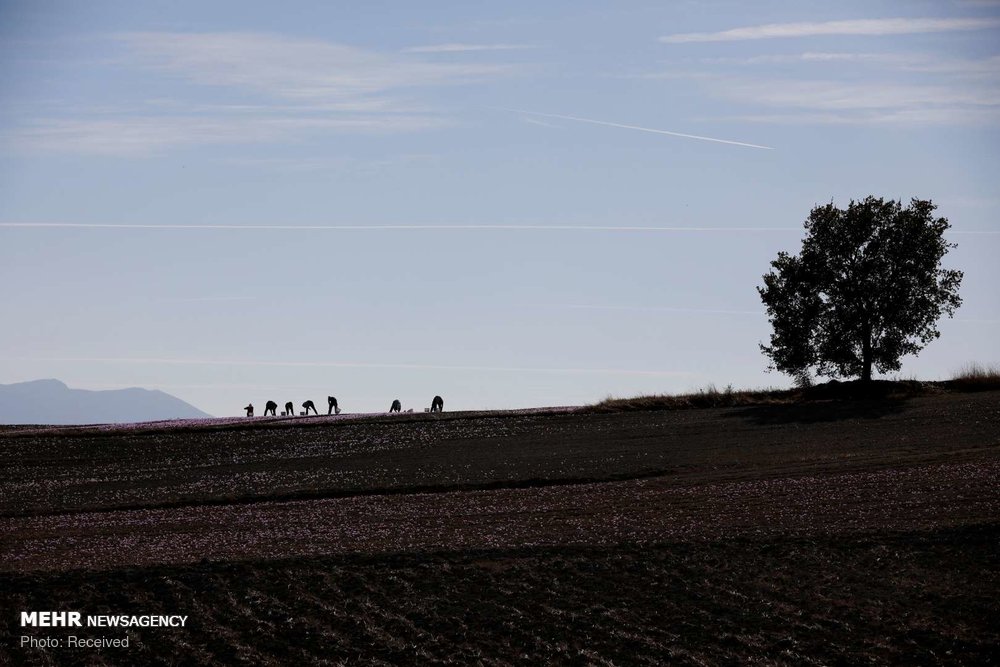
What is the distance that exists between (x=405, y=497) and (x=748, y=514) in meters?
13.6

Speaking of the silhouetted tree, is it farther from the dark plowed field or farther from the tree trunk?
the dark plowed field

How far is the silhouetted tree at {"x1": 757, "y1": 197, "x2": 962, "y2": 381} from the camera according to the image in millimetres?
75625

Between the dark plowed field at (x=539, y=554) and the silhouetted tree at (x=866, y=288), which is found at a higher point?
the silhouetted tree at (x=866, y=288)

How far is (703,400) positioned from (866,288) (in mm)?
11885

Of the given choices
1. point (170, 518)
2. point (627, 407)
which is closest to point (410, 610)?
point (170, 518)

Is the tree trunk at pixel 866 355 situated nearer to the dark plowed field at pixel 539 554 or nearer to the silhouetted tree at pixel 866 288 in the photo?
the silhouetted tree at pixel 866 288

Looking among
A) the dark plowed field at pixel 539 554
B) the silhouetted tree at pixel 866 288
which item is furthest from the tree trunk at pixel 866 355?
the dark plowed field at pixel 539 554

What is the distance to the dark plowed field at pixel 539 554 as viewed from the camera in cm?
2481

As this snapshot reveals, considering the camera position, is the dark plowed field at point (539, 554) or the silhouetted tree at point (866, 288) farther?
the silhouetted tree at point (866, 288)

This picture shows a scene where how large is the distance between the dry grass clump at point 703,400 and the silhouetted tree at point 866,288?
2.66 metres

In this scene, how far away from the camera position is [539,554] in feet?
102

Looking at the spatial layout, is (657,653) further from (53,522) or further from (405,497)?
(53,522)

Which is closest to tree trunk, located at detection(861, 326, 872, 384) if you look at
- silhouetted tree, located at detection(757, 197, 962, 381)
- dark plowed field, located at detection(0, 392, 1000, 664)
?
silhouetted tree, located at detection(757, 197, 962, 381)

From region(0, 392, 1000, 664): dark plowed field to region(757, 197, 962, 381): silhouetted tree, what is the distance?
19.7 meters
